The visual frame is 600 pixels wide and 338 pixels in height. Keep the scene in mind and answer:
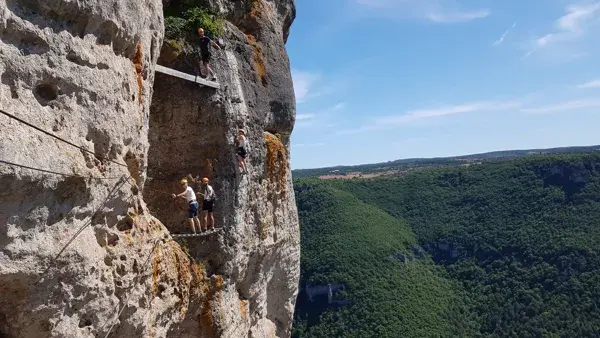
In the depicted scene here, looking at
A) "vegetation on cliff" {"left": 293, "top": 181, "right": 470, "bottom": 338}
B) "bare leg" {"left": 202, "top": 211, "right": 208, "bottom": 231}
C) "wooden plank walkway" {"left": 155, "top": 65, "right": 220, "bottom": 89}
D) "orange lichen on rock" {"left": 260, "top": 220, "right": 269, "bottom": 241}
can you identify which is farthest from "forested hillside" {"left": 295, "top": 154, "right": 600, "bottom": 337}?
"wooden plank walkway" {"left": 155, "top": 65, "right": 220, "bottom": 89}

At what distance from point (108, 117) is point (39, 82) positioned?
48.7 inches

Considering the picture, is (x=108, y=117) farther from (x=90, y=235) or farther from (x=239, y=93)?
(x=239, y=93)

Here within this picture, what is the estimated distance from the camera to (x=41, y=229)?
Result: 5.23 metres

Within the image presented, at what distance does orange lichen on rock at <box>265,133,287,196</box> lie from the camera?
477 inches

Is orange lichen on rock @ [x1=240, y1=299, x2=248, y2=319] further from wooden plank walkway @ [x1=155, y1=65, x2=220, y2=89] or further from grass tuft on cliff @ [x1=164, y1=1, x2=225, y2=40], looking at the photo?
grass tuft on cliff @ [x1=164, y1=1, x2=225, y2=40]

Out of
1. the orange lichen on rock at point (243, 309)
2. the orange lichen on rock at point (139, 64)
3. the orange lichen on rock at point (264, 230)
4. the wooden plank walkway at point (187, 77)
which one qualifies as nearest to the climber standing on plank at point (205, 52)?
the wooden plank walkway at point (187, 77)

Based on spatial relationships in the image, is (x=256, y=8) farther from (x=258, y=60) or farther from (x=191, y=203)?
(x=191, y=203)

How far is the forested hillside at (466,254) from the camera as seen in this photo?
194 feet

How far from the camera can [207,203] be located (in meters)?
9.45

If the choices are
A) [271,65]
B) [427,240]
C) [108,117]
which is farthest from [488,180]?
[108,117]

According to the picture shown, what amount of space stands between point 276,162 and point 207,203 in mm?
3313

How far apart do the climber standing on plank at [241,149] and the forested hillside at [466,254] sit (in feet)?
170

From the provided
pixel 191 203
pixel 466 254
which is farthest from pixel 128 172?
pixel 466 254

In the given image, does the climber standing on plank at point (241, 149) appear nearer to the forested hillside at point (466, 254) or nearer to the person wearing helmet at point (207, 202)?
the person wearing helmet at point (207, 202)
